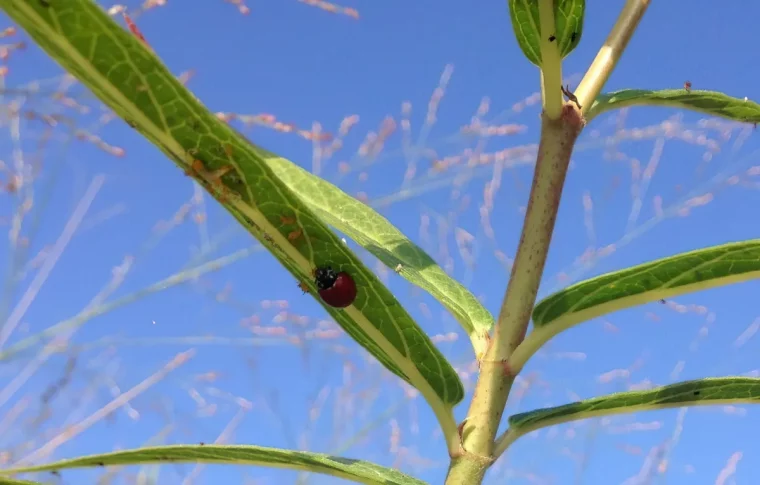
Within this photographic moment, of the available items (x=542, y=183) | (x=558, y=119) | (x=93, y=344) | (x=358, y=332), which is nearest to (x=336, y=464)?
(x=358, y=332)

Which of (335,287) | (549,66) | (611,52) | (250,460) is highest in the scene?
(611,52)

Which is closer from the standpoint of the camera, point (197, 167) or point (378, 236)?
point (197, 167)

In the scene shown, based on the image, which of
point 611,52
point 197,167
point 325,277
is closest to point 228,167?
point 197,167

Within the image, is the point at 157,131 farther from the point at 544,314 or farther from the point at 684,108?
the point at 684,108

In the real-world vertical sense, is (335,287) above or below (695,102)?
below

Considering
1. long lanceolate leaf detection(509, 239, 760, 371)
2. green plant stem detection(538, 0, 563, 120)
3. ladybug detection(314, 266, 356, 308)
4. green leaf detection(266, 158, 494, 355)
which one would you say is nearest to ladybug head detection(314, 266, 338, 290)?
ladybug detection(314, 266, 356, 308)

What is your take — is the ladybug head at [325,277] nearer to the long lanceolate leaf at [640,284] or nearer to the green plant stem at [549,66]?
the long lanceolate leaf at [640,284]

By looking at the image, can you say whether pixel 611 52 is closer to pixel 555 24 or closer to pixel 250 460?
pixel 555 24
